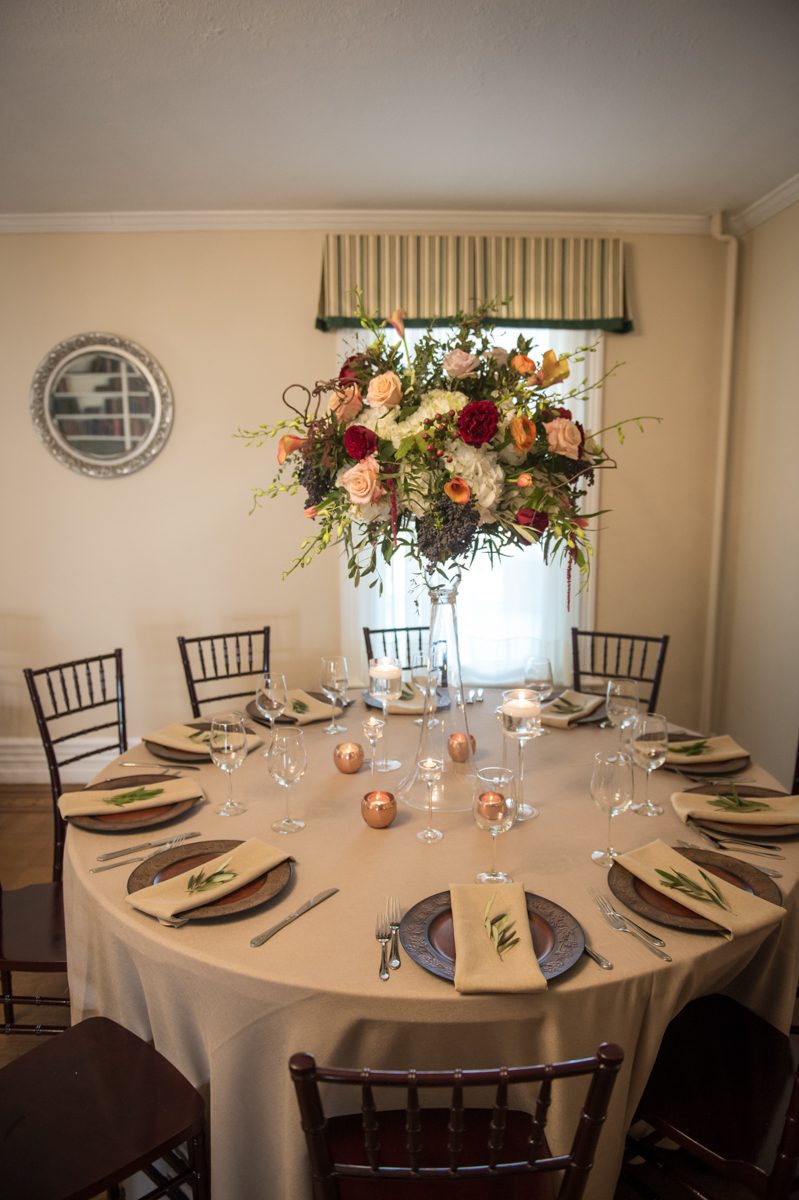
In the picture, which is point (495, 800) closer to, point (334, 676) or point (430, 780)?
point (430, 780)

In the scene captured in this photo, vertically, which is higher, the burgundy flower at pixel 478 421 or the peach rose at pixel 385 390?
the peach rose at pixel 385 390

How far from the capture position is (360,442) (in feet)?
5.76

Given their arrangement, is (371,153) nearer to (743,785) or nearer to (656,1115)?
(743,785)

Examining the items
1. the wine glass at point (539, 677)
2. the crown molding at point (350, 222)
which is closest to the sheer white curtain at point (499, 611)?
the crown molding at point (350, 222)

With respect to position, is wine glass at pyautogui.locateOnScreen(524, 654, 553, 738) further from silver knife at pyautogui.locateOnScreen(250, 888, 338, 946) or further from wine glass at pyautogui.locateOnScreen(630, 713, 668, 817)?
silver knife at pyautogui.locateOnScreen(250, 888, 338, 946)

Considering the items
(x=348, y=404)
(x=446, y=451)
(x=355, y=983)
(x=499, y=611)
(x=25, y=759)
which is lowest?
(x=25, y=759)

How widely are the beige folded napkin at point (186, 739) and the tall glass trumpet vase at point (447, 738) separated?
0.50m

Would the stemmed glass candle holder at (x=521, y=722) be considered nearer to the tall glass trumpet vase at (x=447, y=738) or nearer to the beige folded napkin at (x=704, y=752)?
the tall glass trumpet vase at (x=447, y=738)

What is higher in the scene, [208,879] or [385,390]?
[385,390]

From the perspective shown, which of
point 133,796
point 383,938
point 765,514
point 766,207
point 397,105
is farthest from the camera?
point 765,514

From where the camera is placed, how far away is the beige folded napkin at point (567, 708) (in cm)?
242

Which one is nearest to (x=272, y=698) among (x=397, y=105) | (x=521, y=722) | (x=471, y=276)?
(x=521, y=722)

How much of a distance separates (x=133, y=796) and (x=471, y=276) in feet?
9.71

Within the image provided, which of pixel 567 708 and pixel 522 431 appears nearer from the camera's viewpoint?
pixel 522 431
